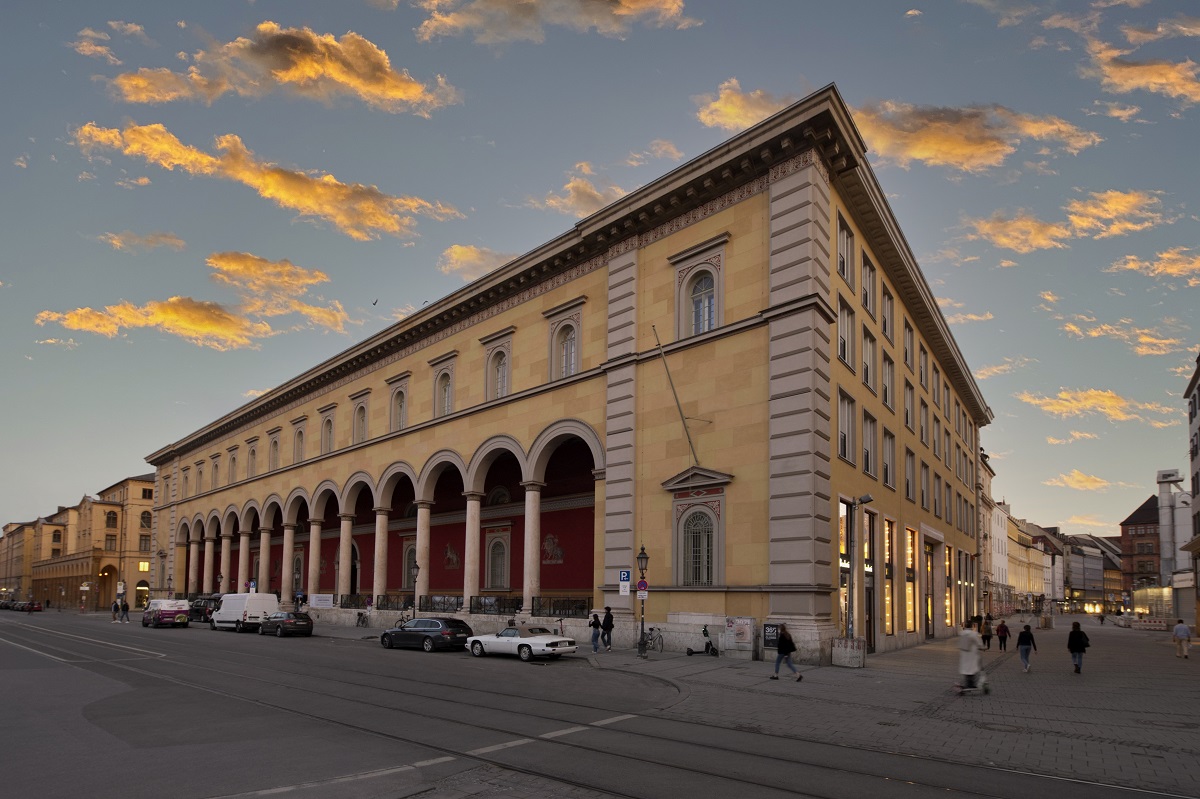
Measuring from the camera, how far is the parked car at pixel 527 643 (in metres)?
29.0

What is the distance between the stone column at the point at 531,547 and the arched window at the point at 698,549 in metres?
9.21

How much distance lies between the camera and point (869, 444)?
3397 centimetres

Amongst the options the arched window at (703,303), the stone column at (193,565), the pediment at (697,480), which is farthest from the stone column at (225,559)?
the arched window at (703,303)

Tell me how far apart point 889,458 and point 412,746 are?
1117 inches

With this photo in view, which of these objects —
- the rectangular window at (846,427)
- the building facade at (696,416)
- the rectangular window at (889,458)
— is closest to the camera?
the building facade at (696,416)

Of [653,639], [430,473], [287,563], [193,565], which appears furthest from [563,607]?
[193,565]

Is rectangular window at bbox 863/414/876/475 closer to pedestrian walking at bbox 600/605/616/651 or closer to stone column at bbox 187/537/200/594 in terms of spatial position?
pedestrian walking at bbox 600/605/616/651

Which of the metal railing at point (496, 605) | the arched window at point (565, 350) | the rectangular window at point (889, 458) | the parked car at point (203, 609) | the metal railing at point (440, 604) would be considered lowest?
the parked car at point (203, 609)

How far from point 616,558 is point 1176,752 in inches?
795

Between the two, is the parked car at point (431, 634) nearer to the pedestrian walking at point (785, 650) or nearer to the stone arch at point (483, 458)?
the stone arch at point (483, 458)

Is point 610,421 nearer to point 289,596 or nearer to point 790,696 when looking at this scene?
point 790,696

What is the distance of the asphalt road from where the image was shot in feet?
35.9

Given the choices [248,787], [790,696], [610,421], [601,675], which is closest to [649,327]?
[610,421]

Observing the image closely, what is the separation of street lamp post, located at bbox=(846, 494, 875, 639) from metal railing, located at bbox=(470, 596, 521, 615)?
15724mm
